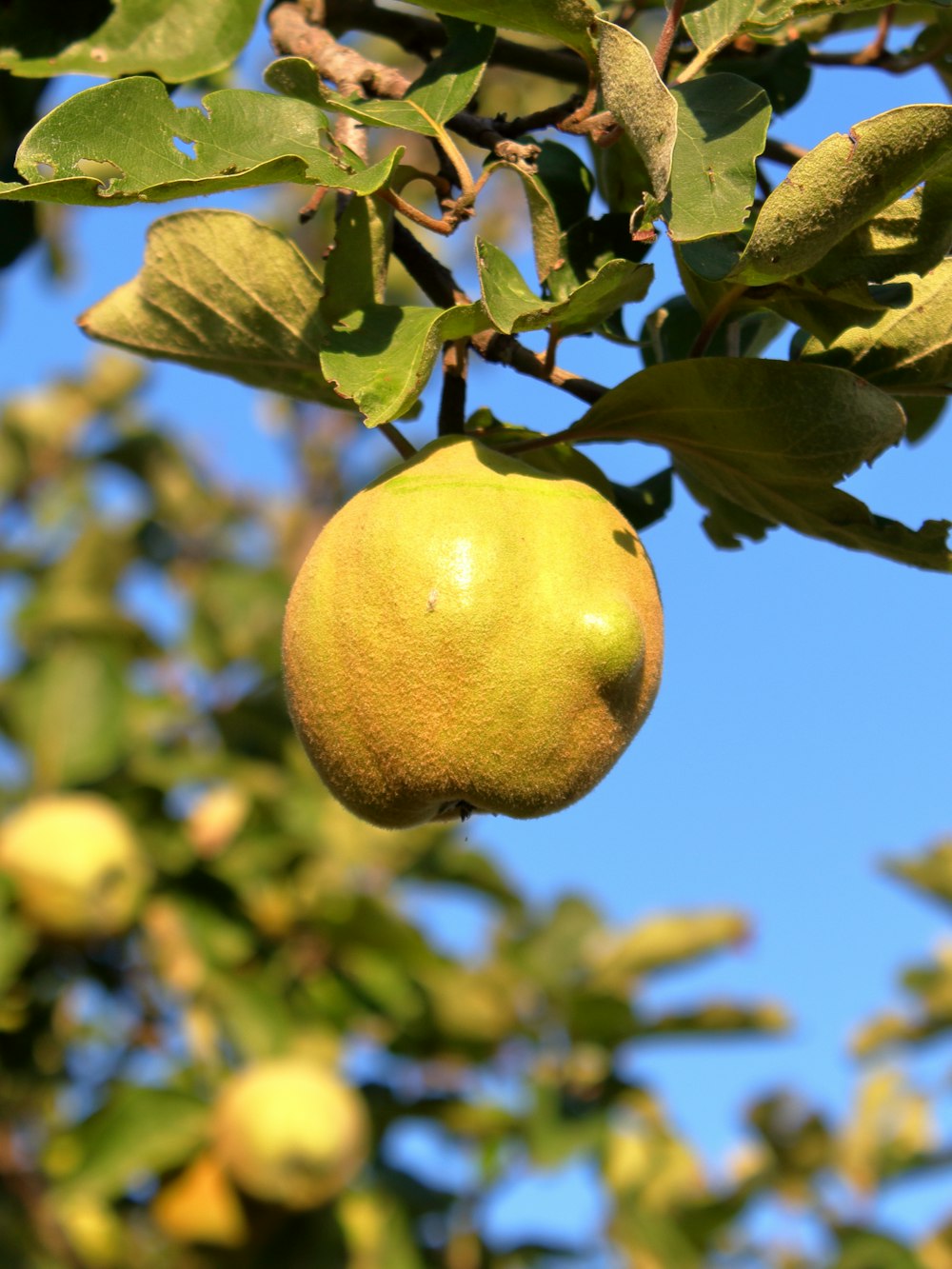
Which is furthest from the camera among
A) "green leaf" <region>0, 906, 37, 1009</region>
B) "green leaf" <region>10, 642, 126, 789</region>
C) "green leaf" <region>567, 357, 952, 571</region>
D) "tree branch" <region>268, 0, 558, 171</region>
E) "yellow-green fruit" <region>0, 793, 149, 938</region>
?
"green leaf" <region>10, 642, 126, 789</region>

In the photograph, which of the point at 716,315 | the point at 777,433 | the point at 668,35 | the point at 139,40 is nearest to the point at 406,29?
the point at 139,40

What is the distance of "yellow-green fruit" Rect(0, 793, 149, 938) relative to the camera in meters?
2.96

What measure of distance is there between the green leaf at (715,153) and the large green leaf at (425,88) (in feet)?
0.59

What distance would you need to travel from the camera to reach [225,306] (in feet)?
3.94

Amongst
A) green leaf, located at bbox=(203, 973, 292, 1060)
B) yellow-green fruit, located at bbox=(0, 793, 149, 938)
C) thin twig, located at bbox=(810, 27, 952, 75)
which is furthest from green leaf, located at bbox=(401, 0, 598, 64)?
green leaf, located at bbox=(203, 973, 292, 1060)

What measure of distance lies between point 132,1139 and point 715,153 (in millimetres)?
2508

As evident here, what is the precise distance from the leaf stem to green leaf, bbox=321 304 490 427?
181 mm

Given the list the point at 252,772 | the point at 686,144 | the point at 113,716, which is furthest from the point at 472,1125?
the point at 686,144

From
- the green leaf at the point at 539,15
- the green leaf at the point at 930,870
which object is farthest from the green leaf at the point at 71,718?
the green leaf at the point at 539,15

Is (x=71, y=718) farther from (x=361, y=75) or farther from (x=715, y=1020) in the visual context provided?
(x=361, y=75)

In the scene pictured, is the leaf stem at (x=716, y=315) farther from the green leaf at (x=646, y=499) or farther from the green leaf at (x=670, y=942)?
the green leaf at (x=670, y=942)

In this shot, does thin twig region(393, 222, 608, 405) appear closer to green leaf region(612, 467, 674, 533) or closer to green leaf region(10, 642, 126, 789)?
green leaf region(612, 467, 674, 533)

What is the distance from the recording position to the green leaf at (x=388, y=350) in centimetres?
100

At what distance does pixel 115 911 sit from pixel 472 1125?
3.32 feet
